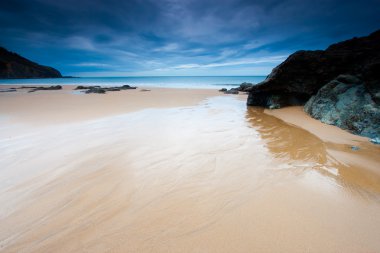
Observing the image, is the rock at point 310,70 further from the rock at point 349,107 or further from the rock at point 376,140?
the rock at point 376,140

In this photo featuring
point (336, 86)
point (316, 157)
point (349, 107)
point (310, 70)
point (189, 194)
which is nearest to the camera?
point (189, 194)

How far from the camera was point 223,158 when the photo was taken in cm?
343

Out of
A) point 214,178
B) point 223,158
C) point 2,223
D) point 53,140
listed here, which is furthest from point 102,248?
point 53,140

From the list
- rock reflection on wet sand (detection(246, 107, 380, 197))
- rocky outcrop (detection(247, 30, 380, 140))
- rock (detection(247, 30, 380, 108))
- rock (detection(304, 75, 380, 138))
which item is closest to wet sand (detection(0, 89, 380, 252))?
rock reflection on wet sand (detection(246, 107, 380, 197))

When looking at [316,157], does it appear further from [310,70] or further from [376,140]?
[310,70]

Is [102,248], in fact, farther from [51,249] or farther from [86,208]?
[86,208]

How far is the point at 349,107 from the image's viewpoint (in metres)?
5.31

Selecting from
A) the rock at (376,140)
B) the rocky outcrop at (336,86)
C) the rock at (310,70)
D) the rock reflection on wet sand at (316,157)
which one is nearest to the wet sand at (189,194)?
the rock reflection on wet sand at (316,157)

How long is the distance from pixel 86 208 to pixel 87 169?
1.05m

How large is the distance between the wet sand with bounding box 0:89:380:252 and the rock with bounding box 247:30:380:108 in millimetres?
4434

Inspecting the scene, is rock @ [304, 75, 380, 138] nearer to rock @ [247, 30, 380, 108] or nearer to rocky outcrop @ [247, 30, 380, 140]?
rocky outcrop @ [247, 30, 380, 140]

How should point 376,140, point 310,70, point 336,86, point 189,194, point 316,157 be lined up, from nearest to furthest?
point 189,194 → point 316,157 → point 376,140 → point 336,86 → point 310,70

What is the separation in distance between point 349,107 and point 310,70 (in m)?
3.53

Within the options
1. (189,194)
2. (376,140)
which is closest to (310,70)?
(376,140)
